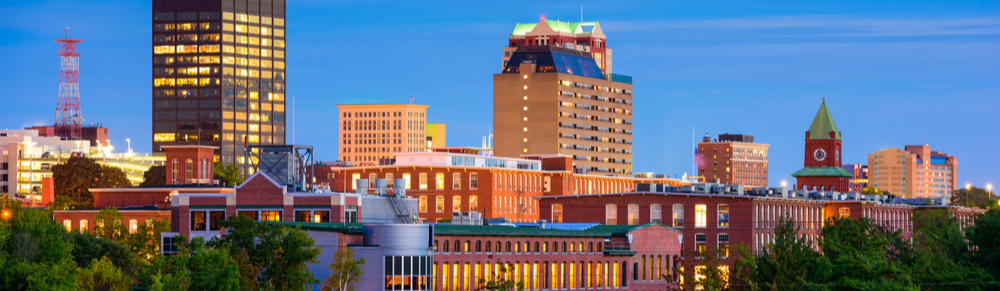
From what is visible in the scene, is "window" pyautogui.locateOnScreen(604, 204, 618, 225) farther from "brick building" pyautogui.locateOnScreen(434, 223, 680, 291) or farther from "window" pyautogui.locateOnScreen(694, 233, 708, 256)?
"brick building" pyautogui.locateOnScreen(434, 223, 680, 291)

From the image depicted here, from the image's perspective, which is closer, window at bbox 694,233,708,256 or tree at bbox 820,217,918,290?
tree at bbox 820,217,918,290

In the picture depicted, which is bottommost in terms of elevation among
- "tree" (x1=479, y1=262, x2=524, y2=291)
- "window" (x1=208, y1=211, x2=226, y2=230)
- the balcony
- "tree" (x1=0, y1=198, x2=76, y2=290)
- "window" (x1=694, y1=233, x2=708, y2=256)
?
"tree" (x1=479, y1=262, x2=524, y2=291)

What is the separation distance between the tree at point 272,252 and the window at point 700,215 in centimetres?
7335

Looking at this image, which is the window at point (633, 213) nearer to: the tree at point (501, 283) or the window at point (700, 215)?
the window at point (700, 215)

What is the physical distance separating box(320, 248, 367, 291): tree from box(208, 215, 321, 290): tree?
5.11ft

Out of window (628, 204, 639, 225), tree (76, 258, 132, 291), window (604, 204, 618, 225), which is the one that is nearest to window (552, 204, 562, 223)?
window (604, 204, 618, 225)

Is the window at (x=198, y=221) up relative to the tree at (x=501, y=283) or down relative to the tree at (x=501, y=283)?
up

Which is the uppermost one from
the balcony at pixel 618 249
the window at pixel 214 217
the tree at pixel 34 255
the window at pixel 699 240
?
the window at pixel 214 217

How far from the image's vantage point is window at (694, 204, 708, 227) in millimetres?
172500

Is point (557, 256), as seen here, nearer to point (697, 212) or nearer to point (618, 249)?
point (618, 249)

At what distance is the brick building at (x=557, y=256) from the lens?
125 metres

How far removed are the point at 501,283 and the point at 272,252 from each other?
26.4 m

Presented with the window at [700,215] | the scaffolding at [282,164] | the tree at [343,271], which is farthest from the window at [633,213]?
the tree at [343,271]

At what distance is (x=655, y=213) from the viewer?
573ft
